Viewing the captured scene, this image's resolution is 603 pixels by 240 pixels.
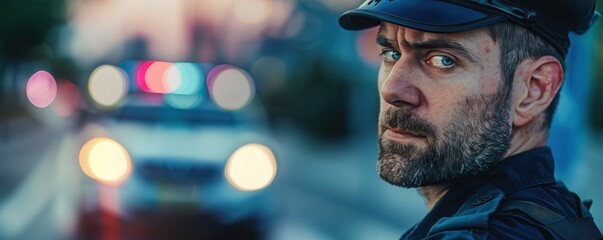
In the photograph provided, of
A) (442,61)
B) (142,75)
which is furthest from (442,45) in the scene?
(142,75)

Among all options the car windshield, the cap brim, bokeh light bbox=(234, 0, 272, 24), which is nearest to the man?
the cap brim

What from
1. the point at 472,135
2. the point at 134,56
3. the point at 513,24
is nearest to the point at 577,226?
the point at 472,135

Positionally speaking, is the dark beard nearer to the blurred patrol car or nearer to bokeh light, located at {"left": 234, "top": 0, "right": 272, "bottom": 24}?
the blurred patrol car

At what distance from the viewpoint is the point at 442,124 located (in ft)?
5.37

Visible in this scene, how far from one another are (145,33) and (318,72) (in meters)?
9.01

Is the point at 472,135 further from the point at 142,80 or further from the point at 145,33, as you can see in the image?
the point at 145,33

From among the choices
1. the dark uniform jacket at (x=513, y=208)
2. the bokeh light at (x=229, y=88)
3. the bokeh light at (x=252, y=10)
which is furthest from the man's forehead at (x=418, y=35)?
the bokeh light at (x=252, y=10)

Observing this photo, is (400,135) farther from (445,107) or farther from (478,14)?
(478,14)

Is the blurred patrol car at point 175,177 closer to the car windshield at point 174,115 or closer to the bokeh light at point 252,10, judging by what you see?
the car windshield at point 174,115

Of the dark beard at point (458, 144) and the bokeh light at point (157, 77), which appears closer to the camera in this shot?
the dark beard at point (458, 144)

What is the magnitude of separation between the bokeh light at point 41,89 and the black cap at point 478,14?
33354 millimetres

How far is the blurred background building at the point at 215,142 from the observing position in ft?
25.6

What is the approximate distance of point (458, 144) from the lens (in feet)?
5.35

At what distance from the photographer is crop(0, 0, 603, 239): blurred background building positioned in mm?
7789
